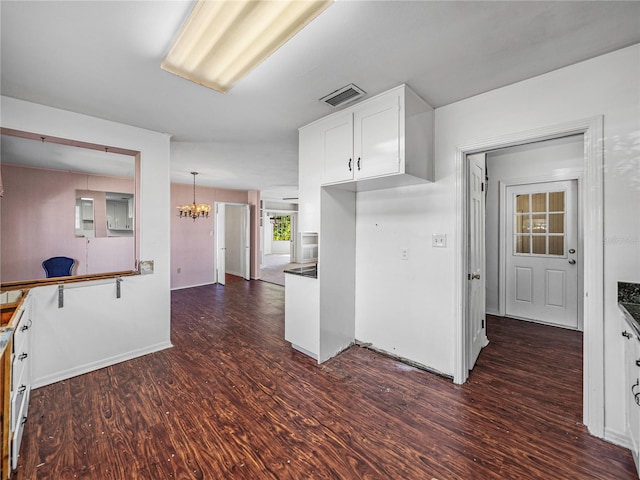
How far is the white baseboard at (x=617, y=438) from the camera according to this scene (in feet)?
5.48

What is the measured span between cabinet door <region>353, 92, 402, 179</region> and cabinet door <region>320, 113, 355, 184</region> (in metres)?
0.07

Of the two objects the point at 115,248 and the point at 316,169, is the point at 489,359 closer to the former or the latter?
the point at 316,169

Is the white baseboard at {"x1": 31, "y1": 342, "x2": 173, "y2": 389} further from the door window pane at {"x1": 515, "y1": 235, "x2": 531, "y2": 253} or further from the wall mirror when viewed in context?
the door window pane at {"x1": 515, "y1": 235, "x2": 531, "y2": 253}

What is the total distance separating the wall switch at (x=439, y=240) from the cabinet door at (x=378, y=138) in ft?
2.47

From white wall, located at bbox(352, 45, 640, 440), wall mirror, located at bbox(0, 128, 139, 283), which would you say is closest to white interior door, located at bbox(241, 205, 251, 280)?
wall mirror, located at bbox(0, 128, 139, 283)

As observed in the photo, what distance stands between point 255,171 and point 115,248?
9.79 feet

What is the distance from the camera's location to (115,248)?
5.12m

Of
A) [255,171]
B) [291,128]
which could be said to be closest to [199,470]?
[291,128]

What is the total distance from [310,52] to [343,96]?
63 centimetres

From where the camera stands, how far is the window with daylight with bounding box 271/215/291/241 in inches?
488

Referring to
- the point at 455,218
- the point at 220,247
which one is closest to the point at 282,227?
the point at 220,247

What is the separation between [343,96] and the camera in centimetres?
230

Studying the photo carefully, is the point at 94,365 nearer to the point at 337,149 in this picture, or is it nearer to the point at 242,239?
the point at 337,149

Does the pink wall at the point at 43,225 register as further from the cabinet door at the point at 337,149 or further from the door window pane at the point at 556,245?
the door window pane at the point at 556,245
